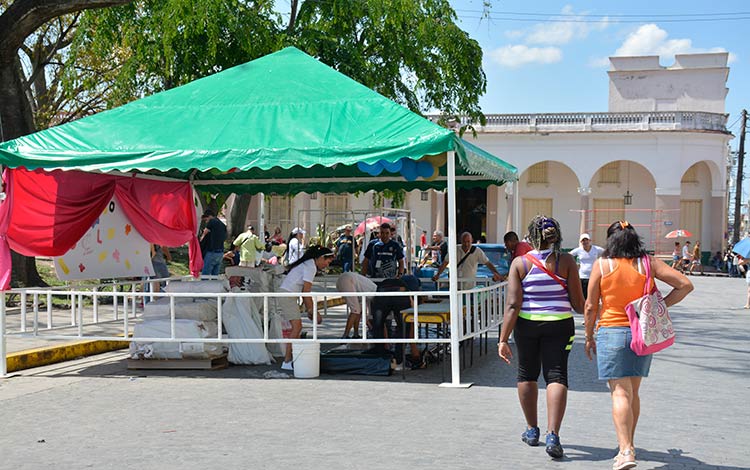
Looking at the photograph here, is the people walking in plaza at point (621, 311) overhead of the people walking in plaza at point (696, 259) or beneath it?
overhead

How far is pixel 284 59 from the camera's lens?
1202 cm

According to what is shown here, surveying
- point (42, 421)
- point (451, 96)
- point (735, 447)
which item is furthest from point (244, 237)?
point (735, 447)

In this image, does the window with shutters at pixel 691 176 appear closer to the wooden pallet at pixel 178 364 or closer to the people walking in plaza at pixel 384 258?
the people walking in plaza at pixel 384 258

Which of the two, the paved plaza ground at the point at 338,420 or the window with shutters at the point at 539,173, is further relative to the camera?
the window with shutters at the point at 539,173

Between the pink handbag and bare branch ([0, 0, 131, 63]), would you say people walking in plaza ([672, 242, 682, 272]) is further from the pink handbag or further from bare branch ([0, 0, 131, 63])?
the pink handbag

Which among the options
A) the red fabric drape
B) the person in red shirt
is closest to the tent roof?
the red fabric drape

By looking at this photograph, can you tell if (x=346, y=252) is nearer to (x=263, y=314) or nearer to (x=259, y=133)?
(x=263, y=314)

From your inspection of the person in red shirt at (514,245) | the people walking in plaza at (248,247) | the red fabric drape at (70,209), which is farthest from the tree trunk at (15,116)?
the person in red shirt at (514,245)

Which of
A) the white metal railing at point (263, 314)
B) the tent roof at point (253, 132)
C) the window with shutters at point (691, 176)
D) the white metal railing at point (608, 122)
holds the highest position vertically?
the white metal railing at point (608, 122)

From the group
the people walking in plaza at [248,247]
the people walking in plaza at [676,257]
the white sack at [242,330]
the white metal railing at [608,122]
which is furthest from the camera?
the white metal railing at [608,122]

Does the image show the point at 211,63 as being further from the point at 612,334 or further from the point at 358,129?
the point at 612,334

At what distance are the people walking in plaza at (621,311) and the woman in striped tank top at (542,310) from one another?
15.8 inches

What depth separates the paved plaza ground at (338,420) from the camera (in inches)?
249

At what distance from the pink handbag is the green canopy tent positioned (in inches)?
143
